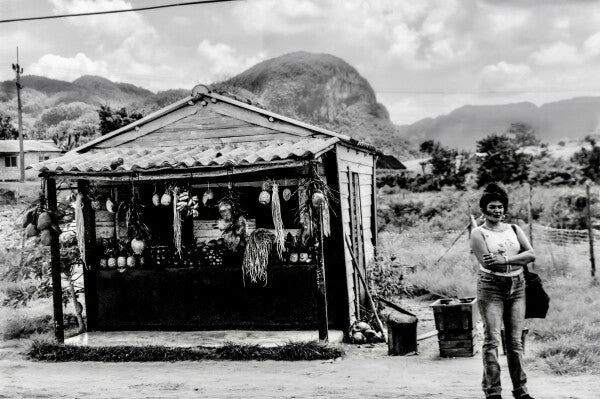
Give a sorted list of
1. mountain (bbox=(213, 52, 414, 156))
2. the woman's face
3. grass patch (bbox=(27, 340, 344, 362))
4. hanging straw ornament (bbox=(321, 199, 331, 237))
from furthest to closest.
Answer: mountain (bbox=(213, 52, 414, 156)) → hanging straw ornament (bbox=(321, 199, 331, 237)) → grass patch (bbox=(27, 340, 344, 362)) → the woman's face

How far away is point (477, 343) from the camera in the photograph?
29.5 feet

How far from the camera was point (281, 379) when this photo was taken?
7.65 metres

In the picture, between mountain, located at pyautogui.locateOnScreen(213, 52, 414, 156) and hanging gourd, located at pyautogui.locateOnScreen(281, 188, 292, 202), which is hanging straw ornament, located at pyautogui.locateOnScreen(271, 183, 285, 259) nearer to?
hanging gourd, located at pyautogui.locateOnScreen(281, 188, 292, 202)

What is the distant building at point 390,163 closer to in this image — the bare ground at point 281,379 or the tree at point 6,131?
the bare ground at point 281,379

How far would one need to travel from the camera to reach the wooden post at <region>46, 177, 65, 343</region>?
9.76m

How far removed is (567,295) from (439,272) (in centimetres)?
361

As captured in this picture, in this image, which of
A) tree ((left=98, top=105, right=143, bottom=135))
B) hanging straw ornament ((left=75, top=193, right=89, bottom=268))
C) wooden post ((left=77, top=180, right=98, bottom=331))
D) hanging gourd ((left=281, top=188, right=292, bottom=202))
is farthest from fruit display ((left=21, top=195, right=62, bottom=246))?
tree ((left=98, top=105, right=143, bottom=135))

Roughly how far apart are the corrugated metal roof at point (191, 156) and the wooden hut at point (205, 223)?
0.03 metres

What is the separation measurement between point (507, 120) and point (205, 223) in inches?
4210

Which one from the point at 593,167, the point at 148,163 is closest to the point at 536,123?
the point at 593,167

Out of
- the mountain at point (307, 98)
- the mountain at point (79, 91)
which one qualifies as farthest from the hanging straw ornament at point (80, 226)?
the mountain at point (79, 91)

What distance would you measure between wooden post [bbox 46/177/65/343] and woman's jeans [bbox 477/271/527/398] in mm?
6688

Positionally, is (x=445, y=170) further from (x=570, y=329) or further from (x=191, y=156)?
(x=191, y=156)

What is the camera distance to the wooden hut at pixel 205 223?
9812 mm
